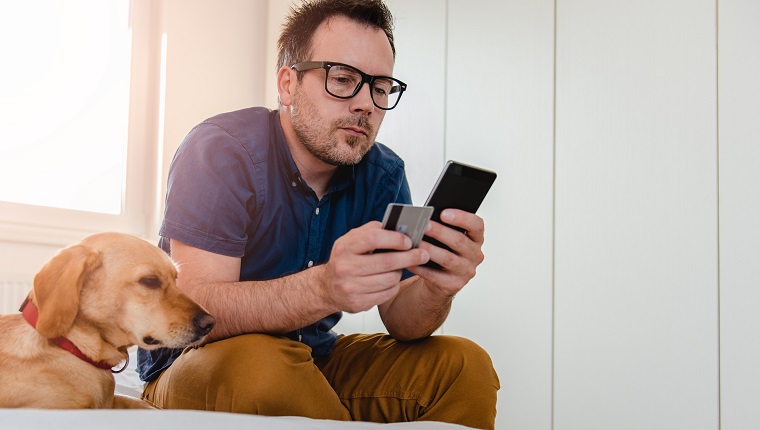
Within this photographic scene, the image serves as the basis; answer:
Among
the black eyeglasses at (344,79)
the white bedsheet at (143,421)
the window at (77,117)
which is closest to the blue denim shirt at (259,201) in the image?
the black eyeglasses at (344,79)

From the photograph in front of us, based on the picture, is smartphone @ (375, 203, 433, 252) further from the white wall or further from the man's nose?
the white wall

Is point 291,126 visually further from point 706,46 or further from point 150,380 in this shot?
point 706,46

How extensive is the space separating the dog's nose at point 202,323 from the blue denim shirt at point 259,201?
0.28 meters

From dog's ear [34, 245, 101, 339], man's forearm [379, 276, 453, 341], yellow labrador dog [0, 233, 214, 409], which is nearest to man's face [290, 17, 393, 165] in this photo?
man's forearm [379, 276, 453, 341]

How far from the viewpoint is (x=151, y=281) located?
3.31ft

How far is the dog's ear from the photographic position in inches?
35.3

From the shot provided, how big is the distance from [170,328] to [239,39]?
262 cm

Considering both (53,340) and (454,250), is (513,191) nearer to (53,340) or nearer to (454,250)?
(454,250)

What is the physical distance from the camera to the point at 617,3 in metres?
2.32

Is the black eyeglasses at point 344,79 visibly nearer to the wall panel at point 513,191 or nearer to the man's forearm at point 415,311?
the man's forearm at point 415,311

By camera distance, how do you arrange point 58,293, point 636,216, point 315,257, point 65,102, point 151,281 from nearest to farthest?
point 58,293, point 151,281, point 315,257, point 636,216, point 65,102

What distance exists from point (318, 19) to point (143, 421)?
104cm

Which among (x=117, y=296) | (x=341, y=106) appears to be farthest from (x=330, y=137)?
(x=117, y=296)

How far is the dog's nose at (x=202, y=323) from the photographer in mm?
1011
